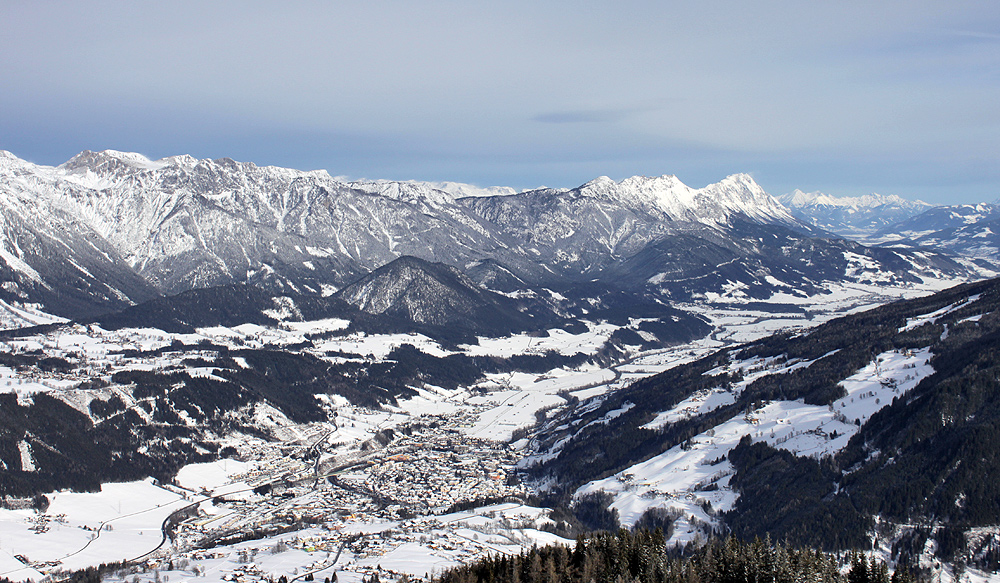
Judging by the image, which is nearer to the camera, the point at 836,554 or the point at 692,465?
the point at 836,554

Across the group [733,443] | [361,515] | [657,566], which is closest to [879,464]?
[733,443]

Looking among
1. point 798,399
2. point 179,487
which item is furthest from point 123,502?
point 798,399

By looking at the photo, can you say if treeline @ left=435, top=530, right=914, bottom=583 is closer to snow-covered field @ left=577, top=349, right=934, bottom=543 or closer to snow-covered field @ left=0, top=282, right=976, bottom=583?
snow-covered field @ left=0, top=282, right=976, bottom=583

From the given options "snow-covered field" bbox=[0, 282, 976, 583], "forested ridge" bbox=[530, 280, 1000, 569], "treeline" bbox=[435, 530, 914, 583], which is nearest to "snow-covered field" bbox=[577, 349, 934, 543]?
"snow-covered field" bbox=[0, 282, 976, 583]

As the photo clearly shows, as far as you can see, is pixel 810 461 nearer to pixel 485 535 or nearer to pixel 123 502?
pixel 485 535

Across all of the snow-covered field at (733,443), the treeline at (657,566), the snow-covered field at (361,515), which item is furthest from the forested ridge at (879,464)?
the treeline at (657,566)

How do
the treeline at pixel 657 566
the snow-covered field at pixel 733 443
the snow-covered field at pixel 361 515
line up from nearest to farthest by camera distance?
1. the treeline at pixel 657 566
2. the snow-covered field at pixel 361 515
3. the snow-covered field at pixel 733 443

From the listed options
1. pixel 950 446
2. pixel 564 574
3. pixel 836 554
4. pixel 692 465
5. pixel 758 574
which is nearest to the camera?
pixel 758 574

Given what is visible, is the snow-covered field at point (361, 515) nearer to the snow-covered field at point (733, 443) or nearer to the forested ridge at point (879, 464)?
the snow-covered field at point (733, 443)
